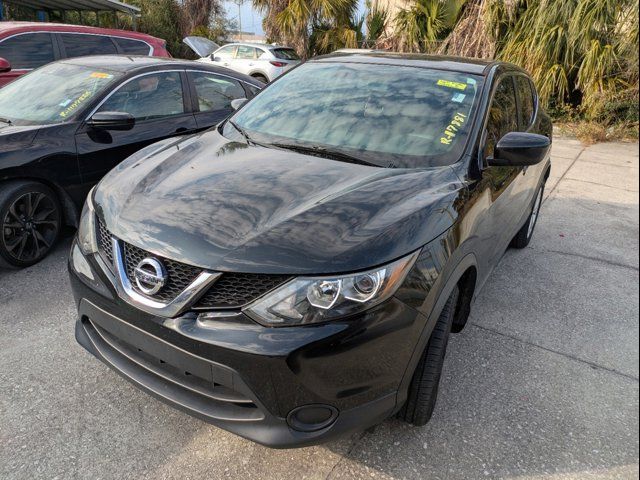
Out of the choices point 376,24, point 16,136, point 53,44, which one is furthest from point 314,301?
point 376,24

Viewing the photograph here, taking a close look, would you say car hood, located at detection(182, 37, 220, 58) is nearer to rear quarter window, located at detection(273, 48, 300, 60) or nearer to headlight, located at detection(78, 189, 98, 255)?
rear quarter window, located at detection(273, 48, 300, 60)

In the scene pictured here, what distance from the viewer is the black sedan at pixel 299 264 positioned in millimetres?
1668

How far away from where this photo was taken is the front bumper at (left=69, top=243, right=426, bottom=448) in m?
1.64

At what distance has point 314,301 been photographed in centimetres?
166

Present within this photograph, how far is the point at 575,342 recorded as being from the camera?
300cm

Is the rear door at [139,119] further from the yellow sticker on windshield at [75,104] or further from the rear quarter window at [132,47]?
the rear quarter window at [132,47]

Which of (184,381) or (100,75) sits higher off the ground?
(100,75)

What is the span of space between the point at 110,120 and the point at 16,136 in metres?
0.65

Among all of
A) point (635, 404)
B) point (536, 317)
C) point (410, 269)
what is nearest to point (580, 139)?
point (536, 317)

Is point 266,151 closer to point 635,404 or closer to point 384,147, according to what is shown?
point 384,147

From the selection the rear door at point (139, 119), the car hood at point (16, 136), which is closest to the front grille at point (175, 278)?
the car hood at point (16, 136)

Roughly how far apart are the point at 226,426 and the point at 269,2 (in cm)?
1589

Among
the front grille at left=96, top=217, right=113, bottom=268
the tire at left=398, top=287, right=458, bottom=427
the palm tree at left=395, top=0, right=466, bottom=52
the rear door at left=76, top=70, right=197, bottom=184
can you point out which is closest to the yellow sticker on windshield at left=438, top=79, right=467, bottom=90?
the tire at left=398, top=287, right=458, bottom=427

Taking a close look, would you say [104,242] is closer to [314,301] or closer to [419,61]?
[314,301]
